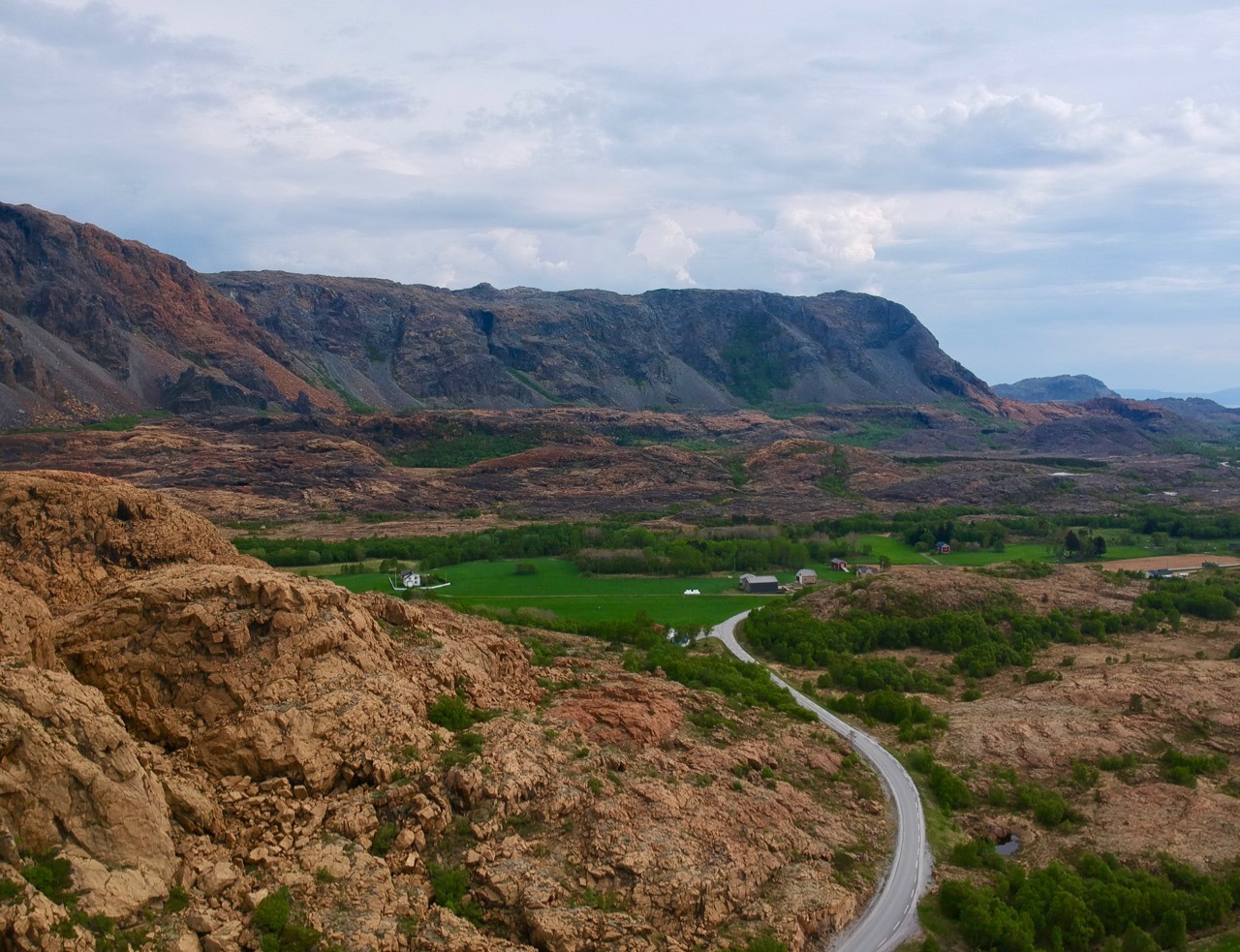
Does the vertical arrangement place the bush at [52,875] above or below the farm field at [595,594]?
above

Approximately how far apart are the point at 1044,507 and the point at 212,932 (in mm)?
103648

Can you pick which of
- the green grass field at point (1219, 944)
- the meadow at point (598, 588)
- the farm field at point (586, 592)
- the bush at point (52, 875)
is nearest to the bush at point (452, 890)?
the bush at point (52, 875)

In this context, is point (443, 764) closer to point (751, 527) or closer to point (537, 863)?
point (537, 863)

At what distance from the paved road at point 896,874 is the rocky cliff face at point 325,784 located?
1.57ft

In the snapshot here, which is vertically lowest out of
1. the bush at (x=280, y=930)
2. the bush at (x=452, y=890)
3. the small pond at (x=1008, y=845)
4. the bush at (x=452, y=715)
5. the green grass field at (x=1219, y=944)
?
the green grass field at (x=1219, y=944)

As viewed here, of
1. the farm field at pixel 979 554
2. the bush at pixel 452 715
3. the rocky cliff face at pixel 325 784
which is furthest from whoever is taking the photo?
the farm field at pixel 979 554

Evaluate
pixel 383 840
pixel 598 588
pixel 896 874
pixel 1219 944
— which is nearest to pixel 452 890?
pixel 383 840

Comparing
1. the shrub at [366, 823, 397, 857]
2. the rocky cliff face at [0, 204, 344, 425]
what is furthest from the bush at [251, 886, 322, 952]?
the rocky cliff face at [0, 204, 344, 425]

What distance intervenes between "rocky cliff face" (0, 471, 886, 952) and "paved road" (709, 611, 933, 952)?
0.48m

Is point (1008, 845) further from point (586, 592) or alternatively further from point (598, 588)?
point (598, 588)

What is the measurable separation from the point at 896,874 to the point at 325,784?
13711 millimetres

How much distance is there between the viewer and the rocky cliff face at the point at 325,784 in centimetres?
1552

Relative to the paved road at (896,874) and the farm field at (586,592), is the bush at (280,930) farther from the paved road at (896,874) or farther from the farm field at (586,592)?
the farm field at (586,592)

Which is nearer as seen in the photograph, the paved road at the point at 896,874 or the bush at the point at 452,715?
the paved road at the point at 896,874
